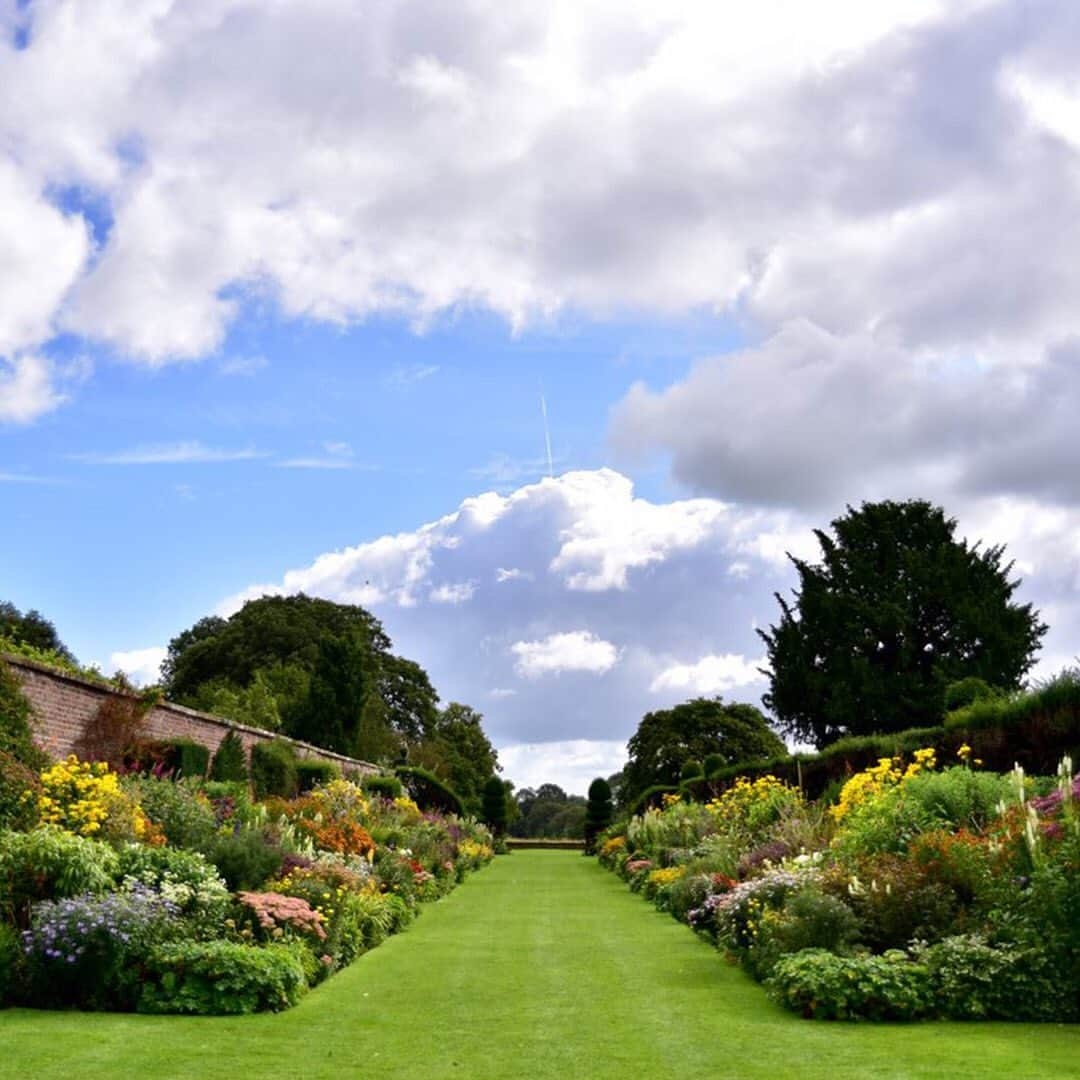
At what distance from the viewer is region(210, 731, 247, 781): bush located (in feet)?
73.3

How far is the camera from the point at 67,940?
847 centimetres

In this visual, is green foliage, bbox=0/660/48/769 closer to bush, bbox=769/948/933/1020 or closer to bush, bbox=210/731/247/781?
bush, bbox=769/948/933/1020

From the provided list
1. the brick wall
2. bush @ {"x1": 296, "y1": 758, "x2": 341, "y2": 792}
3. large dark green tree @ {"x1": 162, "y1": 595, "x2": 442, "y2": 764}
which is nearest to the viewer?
the brick wall

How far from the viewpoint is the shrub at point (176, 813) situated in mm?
12320

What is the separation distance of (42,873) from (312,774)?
18.5 meters

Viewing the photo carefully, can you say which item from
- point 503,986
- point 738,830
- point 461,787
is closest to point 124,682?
point 738,830

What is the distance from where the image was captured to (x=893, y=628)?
3803 centimetres

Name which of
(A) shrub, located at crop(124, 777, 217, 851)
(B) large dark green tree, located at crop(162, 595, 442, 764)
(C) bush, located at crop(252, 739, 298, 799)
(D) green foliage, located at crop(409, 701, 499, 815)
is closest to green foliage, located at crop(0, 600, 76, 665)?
(B) large dark green tree, located at crop(162, 595, 442, 764)

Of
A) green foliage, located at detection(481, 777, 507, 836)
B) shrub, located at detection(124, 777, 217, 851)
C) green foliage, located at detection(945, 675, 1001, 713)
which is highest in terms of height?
green foliage, located at detection(945, 675, 1001, 713)

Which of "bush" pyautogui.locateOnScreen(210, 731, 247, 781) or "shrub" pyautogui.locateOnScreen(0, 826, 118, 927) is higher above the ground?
"bush" pyautogui.locateOnScreen(210, 731, 247, 781)

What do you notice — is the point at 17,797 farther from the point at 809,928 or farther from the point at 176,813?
the point at 809,928

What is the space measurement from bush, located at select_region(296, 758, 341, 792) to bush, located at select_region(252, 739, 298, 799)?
118cm

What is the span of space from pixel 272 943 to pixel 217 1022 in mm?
1766

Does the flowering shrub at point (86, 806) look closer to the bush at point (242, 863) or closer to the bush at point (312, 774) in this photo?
the bush at point (242, 863)
